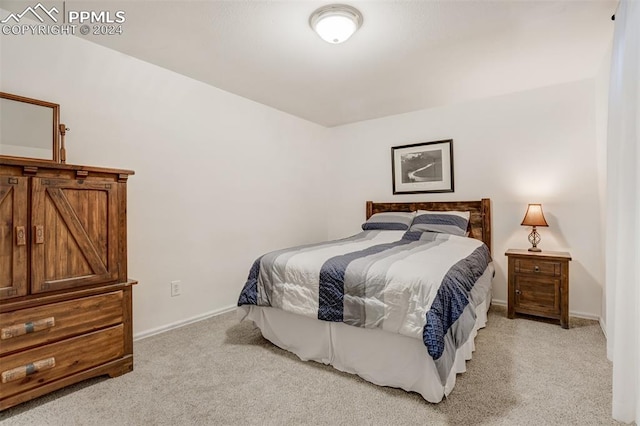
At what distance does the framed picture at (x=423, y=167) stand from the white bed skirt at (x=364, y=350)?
212 cm

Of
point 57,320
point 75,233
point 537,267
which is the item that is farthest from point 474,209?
point 57,320

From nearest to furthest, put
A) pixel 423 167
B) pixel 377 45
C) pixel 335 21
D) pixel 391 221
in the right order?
pixel 335 21 → pixel 377 45 → pixel 391 221 → pixel 423 167

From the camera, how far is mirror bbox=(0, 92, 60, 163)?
189 centimetres

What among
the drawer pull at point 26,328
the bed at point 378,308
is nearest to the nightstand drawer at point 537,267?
the bed at point 378,308

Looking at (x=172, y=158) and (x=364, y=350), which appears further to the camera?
(x=172, y=158)

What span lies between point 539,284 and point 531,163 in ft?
4.09

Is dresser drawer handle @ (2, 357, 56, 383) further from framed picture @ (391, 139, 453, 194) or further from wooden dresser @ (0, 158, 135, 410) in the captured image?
framed picture @ (391, 139, 453, 194)

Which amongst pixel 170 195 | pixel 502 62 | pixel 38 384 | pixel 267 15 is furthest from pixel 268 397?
pixel 502 62

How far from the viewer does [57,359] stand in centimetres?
174

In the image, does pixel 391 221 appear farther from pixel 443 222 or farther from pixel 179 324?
pixel 179 324

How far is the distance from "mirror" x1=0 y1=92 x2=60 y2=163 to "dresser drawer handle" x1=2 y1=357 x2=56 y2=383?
3.93ft

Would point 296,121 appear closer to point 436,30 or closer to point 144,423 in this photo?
point 436,30

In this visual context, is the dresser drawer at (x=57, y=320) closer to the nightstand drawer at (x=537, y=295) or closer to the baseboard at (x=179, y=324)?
the baseboard at (x=179, y=324)

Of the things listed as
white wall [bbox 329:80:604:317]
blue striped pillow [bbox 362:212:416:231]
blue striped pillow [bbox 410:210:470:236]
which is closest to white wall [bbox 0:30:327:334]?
blue striped pillow [bbox 362:212:416:231]
